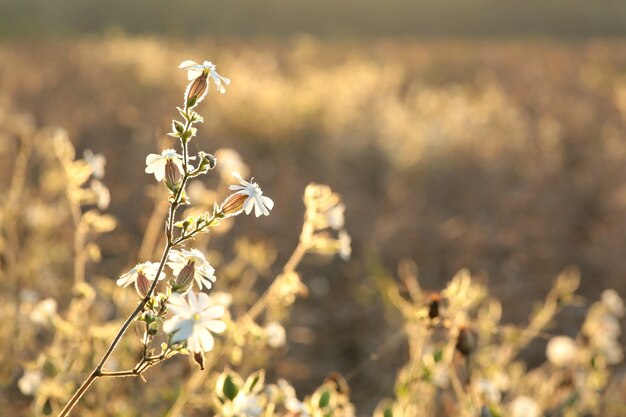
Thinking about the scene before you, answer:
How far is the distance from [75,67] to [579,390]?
6.96 m

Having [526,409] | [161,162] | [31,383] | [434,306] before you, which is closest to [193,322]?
[161,162]

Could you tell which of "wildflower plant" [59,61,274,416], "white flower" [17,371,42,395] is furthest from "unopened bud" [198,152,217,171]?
"white flower" [17,371,42,395]

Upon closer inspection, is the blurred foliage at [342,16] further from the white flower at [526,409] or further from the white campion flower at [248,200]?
the white campion flower at [248,200]

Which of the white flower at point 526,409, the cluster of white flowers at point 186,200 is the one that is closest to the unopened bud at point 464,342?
the cluster of white flowers at point 186,200

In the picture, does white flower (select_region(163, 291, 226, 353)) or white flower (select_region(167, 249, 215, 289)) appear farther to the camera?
white flower (select_region(167, 249, 215, 289))

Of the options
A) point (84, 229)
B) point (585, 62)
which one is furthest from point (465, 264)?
point (585, 62)

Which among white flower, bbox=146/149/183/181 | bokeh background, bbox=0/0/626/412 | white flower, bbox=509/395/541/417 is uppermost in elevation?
bokeh background, bbox=0/0/626/412

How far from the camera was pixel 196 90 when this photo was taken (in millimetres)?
923

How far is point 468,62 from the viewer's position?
11008 mm

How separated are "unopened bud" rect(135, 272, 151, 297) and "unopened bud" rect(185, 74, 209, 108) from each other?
211 millimetres

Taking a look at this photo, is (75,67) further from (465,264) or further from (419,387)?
(419,387)

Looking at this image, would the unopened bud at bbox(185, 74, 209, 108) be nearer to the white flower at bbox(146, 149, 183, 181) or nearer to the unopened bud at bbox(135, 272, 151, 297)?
the white flower at bbox(146, 149, 183, 181)

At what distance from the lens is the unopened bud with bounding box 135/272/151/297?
93 cm

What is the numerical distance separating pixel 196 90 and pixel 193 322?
277 mm
